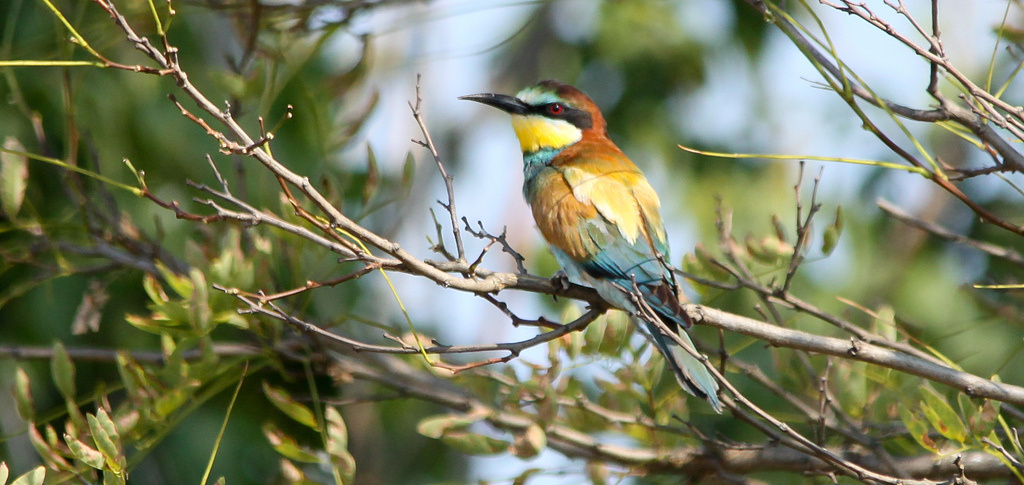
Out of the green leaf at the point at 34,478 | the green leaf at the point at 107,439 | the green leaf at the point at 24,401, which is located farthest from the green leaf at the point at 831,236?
the green leaf at the point at 24,401

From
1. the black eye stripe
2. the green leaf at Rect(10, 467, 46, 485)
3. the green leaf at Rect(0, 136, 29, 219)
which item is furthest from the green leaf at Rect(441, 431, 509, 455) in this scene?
the black eye stripe

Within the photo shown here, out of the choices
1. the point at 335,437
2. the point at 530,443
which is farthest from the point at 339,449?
the point at 530,443

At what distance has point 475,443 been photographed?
6.73 feet

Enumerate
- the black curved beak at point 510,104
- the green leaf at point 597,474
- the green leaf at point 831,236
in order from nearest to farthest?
the green leaf at point 831,236
the green leaf at point 597,474
the black curved beak at point 510,104

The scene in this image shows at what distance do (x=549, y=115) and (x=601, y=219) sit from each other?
74 centimetres

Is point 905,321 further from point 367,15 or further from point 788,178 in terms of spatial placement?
point 788,178

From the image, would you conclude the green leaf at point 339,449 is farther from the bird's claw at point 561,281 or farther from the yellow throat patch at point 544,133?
the yellow throat patch at point 544,133

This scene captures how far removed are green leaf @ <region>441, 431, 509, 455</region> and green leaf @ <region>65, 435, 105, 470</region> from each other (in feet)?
2.42

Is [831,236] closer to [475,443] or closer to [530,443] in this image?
[530,443]

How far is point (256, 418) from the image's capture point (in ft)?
8.34

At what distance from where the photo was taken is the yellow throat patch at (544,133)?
305 cm

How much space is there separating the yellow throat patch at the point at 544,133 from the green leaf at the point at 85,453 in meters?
1.79

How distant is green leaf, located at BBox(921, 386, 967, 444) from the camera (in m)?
1.50

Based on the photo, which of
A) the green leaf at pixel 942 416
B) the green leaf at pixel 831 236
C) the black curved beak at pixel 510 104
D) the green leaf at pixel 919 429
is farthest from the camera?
→ the black curved beak at pixel 510 104
